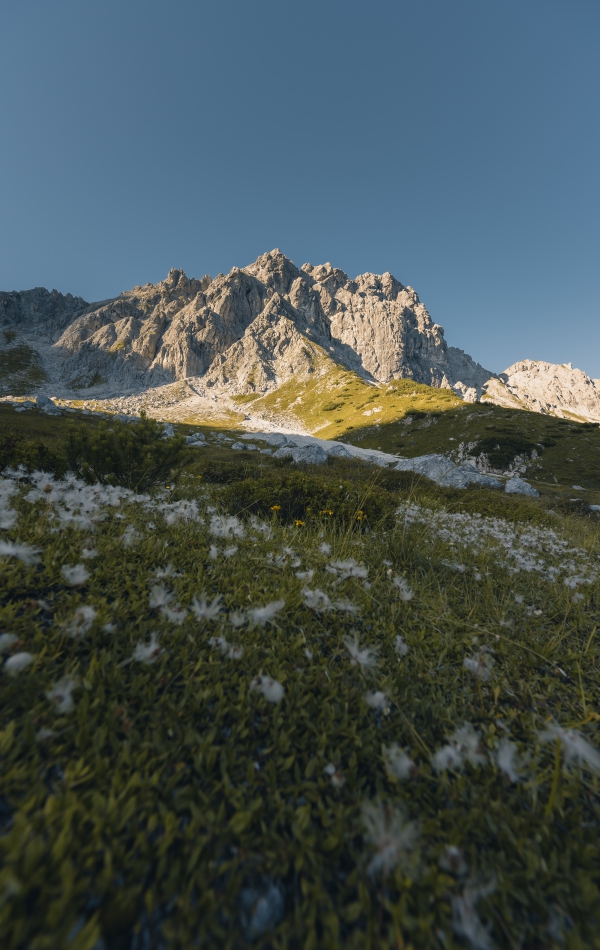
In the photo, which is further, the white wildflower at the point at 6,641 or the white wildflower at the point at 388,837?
the white wildflower at the point at 6,641

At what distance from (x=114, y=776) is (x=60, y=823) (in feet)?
0.85

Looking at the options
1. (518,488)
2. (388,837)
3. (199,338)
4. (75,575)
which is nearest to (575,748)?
(388,837)

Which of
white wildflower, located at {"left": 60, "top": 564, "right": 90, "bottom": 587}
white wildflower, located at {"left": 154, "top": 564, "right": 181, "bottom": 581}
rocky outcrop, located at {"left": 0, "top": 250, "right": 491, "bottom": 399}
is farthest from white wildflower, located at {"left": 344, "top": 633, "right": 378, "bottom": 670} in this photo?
rocky outcrop, located at {"left": 0, "top": 250, "right": 491, "bottom": 399}

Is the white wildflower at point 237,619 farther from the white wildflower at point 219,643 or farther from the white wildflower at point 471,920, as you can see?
the white wildflower at point 471,920

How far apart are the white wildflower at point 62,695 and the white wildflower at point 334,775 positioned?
1401 millimetres

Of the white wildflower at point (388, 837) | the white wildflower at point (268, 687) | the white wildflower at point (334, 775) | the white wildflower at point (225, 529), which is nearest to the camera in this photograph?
the white wildflower at point (388, 837)

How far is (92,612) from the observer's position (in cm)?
229

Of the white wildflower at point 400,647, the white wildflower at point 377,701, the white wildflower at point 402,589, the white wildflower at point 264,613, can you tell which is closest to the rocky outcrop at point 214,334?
the white wildflower at point 402,589

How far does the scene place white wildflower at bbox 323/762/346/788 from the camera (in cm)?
171

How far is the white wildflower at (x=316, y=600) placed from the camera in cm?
314

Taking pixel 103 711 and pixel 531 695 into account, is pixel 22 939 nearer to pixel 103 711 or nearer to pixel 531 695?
pixel 103 711

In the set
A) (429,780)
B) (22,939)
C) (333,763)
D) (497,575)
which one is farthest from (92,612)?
(497,575)

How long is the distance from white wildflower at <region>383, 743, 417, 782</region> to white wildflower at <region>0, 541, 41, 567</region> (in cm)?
301

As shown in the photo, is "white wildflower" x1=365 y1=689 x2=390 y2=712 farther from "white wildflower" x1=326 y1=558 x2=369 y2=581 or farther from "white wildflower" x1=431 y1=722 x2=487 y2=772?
"white wildflower" x1=326 y1=558 x2=369 y2=581
